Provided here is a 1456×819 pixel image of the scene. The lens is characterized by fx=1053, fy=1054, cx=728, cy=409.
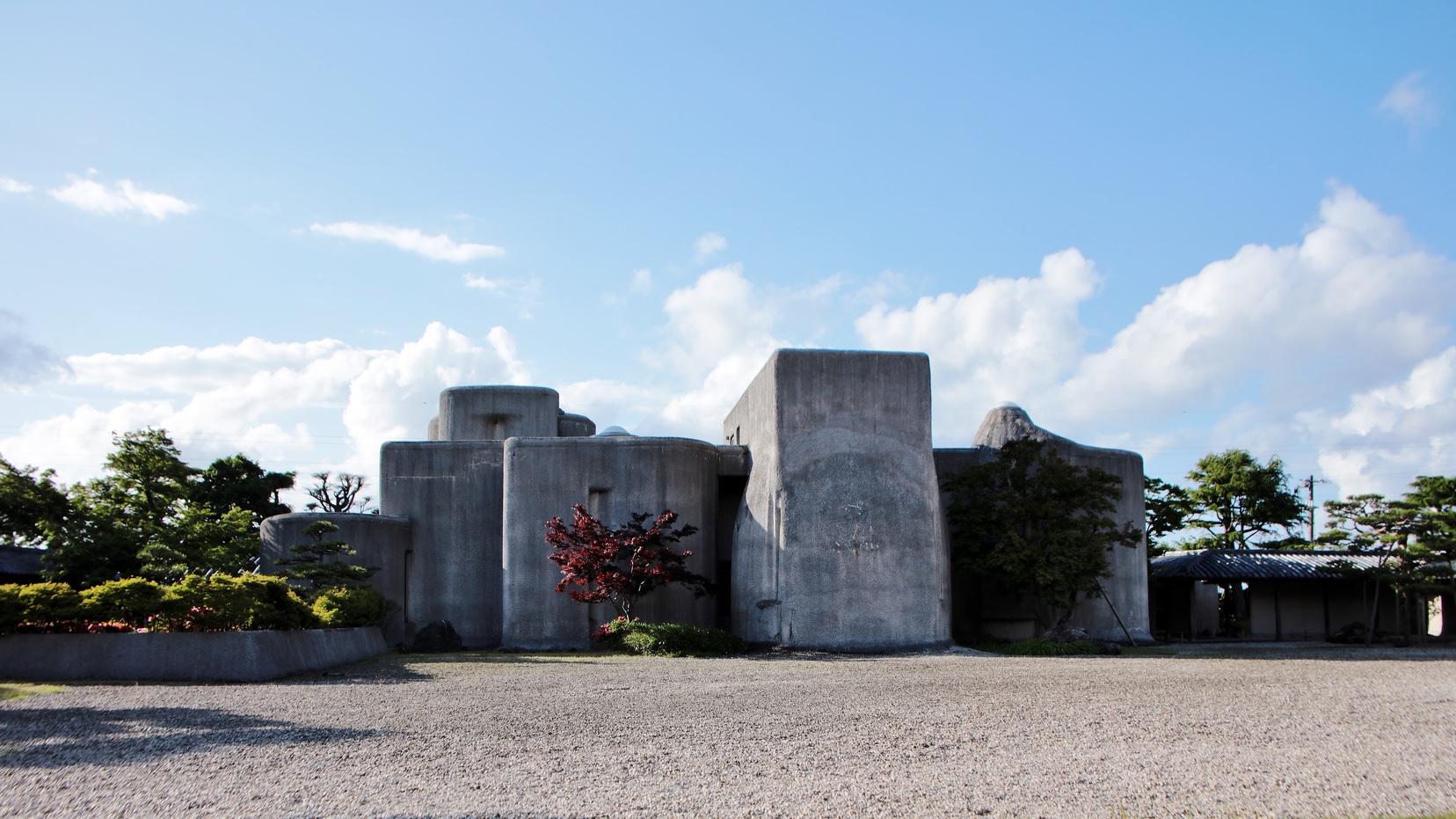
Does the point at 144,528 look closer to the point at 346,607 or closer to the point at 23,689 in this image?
the point at 346,607

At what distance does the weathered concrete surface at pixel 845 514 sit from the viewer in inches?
808

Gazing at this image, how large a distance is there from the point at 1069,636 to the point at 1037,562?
1621mm

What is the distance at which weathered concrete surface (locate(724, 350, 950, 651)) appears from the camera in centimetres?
2052

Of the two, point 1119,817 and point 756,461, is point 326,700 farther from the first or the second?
point 756,461

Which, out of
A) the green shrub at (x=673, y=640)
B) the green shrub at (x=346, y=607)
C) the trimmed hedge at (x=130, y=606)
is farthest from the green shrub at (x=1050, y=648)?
the trimmed hedge at (x=130, y=606)

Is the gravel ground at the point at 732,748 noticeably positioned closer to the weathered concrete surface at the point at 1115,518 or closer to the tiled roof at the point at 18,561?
the weathered concrete surface at the point at 1115,518

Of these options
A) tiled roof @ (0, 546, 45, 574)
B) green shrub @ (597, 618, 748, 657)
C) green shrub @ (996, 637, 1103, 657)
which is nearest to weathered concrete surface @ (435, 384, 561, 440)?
green shrub @ (597, 618, 748, 657)

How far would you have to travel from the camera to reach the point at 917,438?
21.5m

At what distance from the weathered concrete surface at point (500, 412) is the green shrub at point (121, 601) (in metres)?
15.4

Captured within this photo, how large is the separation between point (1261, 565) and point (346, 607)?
24.2 metres

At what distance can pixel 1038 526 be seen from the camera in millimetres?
22797

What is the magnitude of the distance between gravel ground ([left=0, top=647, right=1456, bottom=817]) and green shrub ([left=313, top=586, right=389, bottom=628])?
314 centimetres

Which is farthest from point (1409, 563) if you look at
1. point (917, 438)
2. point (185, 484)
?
point (185, 484)

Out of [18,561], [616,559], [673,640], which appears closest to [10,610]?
[673,640]
